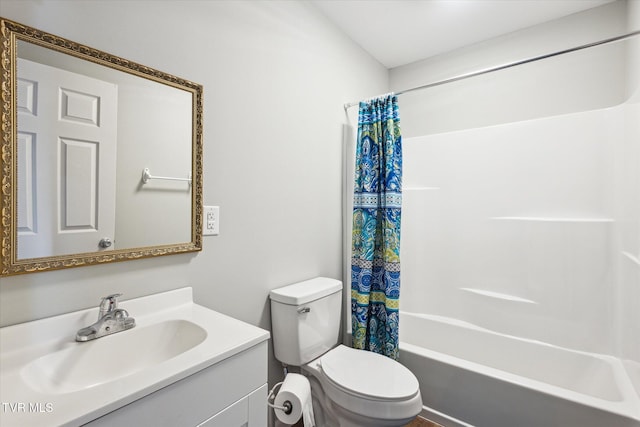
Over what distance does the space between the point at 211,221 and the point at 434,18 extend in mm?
1916

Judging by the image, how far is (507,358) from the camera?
80.5 inches

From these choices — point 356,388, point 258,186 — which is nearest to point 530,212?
point 356,388

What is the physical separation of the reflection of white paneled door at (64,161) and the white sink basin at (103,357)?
243 millimetres

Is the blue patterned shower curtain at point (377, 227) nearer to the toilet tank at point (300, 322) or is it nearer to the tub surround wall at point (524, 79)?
the toilet tank at point (300, 322)

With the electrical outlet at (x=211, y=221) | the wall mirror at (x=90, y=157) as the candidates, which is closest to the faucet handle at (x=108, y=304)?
the wall mirror at (x=90, y=157)

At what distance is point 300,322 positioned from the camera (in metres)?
1.54

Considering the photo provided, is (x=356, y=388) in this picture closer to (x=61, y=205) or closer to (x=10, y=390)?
(x=10, y=390)

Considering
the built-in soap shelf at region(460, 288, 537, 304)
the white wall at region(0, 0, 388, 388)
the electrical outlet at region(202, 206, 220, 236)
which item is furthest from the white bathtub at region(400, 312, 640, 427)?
the electrical outlet at region(202, 206, 220, 236)

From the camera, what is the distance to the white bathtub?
1343mm

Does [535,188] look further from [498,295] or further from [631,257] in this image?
[498,295]

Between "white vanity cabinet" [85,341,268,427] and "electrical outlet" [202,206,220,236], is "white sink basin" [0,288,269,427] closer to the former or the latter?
"white vanity cabinet" [85,341,268,427]

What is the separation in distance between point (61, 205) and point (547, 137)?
256 centimetres

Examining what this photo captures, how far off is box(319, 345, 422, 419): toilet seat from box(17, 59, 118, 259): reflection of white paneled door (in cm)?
114

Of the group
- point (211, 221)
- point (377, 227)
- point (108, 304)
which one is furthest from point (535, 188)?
point (108, 304)
